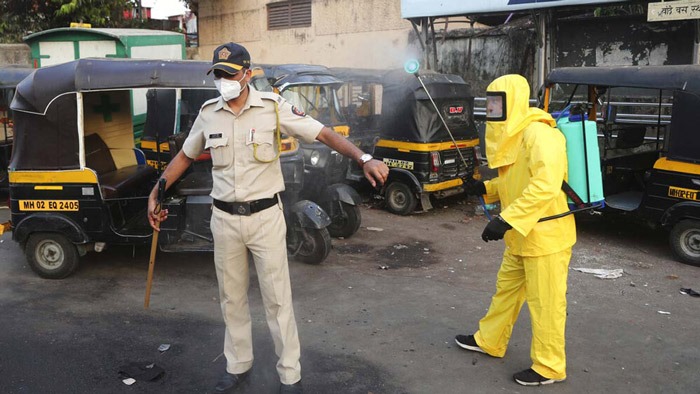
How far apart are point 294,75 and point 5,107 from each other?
569cm

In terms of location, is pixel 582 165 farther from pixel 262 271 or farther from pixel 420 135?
pixel 420 135

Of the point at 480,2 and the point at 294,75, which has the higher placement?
the point at 480,2

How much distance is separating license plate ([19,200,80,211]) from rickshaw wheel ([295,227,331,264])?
233 cm

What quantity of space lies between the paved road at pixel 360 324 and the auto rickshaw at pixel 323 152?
440 millimetres

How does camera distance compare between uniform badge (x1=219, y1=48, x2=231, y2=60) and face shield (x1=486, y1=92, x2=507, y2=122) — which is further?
face shield (x1=486, y1=92, x2=507, y2=122)

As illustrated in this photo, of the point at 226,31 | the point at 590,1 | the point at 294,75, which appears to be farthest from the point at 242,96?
the point at 226,31

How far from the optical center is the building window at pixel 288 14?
53.1 feet

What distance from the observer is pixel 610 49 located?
11.5 meters

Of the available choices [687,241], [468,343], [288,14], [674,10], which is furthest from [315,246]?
[288,14]

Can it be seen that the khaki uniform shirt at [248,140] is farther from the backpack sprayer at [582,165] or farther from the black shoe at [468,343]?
the black shoe at [468,343]

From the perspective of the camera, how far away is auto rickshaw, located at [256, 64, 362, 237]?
7957mm

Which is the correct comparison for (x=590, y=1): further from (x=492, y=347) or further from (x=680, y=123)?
(x=492, y=347)

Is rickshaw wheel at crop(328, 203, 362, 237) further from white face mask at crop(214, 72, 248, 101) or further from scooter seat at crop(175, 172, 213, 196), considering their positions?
white face mask at crop(214, 72, 248, 101)

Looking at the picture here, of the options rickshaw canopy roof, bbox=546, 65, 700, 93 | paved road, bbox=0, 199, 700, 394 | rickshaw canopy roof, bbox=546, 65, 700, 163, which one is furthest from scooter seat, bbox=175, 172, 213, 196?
rickshaw canopy roof, bbox=546, 65, 700, 163
